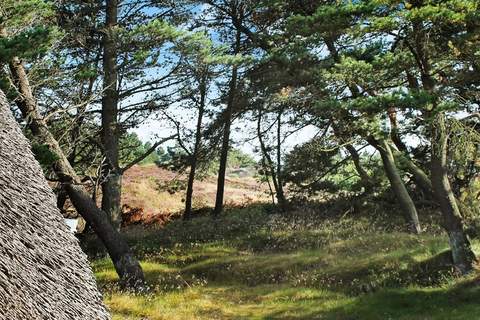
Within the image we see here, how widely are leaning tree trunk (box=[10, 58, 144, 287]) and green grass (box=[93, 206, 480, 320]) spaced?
617 millimetres

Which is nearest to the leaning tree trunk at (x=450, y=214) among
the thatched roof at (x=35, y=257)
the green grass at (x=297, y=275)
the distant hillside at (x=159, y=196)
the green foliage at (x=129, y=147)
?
the green grass at (x=297, y=275)

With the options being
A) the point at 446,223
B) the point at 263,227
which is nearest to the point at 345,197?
the point at 263,227

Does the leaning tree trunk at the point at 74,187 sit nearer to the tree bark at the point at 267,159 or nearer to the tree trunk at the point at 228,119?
the tree trunk at the point at 228,119

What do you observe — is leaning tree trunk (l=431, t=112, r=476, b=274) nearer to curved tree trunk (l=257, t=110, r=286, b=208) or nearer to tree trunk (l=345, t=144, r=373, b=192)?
tree trunk (l=345, t=144, r=373, b=192)

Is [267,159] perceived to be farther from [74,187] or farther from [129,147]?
[74,187]

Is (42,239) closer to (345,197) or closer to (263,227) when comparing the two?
(263,227)

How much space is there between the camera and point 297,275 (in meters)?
14.5

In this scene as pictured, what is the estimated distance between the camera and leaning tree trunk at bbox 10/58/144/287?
41.8 ft

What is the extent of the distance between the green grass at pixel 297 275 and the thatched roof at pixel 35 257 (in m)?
4.64

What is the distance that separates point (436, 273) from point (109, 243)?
8493 mm

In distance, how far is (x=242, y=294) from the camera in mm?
13492

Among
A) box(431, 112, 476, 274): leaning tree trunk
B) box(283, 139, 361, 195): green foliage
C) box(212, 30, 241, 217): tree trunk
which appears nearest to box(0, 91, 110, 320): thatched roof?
box(431, 112, 476, 274): leaning tree trunk

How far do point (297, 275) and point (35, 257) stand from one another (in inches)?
388

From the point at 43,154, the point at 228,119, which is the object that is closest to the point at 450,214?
the point at 43,154
